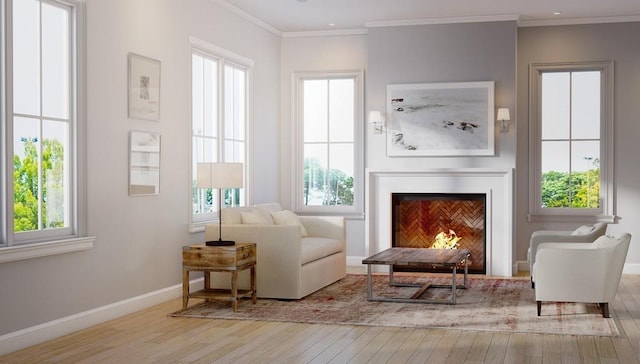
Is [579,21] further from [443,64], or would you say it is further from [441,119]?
[441,119]

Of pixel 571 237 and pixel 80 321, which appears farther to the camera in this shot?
pixel 571 237

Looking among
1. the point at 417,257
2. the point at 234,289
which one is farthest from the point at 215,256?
the point at 417,257

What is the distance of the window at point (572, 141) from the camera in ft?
29.9

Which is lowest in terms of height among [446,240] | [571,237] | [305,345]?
[305,345]

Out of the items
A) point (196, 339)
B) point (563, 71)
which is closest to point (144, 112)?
point (196, 339)

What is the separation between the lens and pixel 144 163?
6.67 metres

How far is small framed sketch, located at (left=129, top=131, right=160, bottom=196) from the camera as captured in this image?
646 centimetres

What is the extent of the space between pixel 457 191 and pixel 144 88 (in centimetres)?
398

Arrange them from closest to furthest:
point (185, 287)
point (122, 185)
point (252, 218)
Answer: point (122, 185), point (185, 287), point (252, 218)

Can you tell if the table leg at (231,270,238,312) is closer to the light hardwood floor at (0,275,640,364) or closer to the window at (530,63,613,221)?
the light hardwood floor at (0,275,640,364)

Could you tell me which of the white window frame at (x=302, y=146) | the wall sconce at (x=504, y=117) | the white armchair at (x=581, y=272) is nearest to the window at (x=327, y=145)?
the white window frame at (x=302, y=146)

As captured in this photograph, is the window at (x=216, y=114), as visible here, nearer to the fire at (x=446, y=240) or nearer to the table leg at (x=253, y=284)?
the table leg at (x=253, y=284)

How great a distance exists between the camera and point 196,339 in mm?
5402

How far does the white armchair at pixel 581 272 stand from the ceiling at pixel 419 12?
3.20 meters
